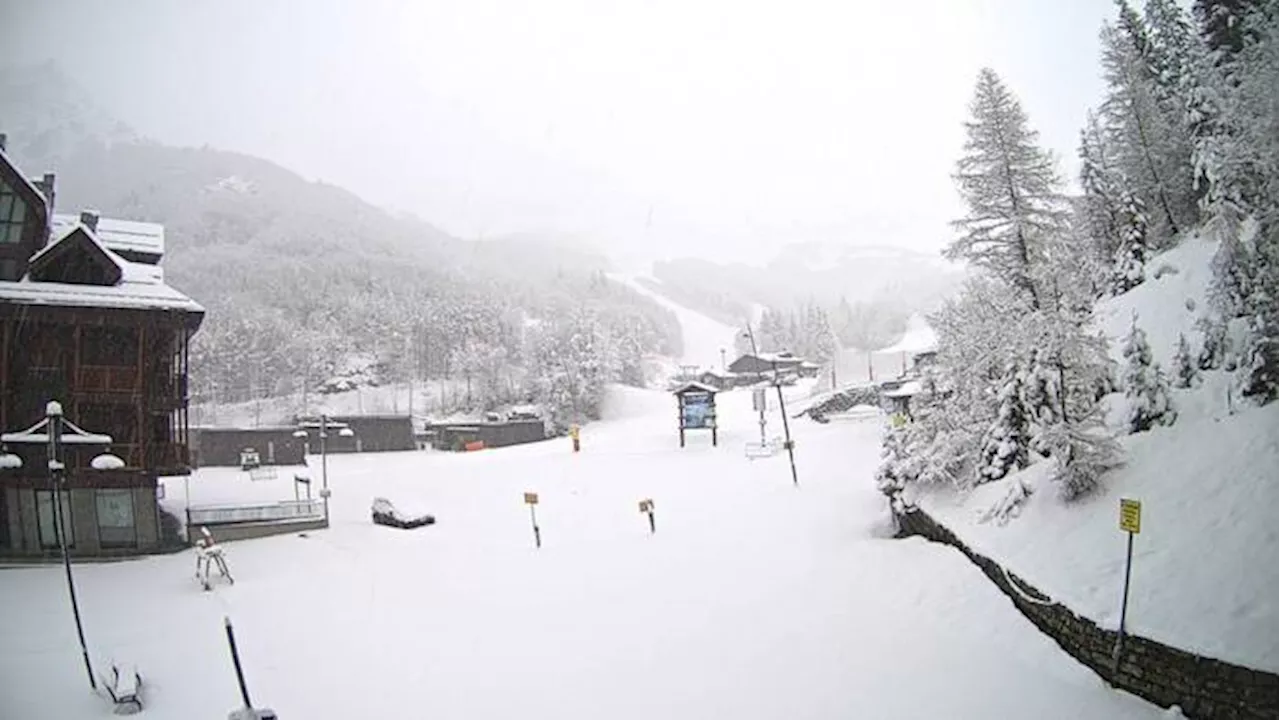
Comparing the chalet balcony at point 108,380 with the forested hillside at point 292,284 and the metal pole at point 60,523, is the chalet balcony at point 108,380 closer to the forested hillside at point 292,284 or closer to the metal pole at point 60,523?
the forested hillside at point 292,284

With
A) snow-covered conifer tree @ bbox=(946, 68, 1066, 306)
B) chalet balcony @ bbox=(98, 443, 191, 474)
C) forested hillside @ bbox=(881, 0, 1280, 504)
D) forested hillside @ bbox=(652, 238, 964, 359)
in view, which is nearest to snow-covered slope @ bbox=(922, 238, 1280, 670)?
forested hillside @ bbox=(881, 0, 1280, 504)

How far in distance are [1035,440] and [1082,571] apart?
4.34 meters

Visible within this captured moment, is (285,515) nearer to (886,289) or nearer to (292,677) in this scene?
(292,677)

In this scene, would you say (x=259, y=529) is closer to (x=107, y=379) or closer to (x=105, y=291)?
(x=107, y=379)

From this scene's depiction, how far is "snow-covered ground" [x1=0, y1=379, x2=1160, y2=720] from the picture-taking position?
36.0ft

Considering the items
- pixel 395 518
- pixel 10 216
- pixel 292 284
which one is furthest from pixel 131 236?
pixel 292 284

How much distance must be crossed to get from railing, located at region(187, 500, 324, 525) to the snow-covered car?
2.50 m

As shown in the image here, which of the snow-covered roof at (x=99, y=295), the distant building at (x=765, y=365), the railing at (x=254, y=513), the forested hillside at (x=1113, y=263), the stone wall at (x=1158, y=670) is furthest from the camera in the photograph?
the distant building at (x=765, y=365)

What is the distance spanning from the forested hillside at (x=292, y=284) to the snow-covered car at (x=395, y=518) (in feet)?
47.2

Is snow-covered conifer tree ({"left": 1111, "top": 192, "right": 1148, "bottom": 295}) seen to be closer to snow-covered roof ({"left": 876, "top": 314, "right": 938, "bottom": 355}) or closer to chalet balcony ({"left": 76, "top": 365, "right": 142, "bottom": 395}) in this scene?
chalet balcony ({"left": 76, "top": 365, "right": 142, "bottom": 395})

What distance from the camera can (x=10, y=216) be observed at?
589 inches

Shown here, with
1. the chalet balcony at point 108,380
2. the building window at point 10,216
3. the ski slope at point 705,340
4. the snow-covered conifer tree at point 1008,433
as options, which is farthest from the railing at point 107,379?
the ski slope at point 705,340

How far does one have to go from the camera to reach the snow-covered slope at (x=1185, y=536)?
857 cm

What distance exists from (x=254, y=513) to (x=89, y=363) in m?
8.28
